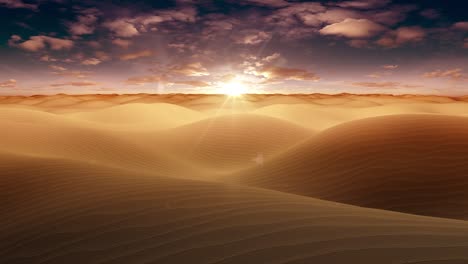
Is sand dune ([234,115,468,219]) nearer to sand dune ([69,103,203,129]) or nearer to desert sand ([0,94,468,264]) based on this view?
desert sand ([0,94,468,264])

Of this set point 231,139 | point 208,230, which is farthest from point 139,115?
point 208,230

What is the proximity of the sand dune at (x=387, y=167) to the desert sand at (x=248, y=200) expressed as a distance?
0.03 metres

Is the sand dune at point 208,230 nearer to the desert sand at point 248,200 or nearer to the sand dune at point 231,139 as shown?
the desert sand at point 248,200

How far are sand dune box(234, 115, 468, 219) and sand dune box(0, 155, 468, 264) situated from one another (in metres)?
3.07

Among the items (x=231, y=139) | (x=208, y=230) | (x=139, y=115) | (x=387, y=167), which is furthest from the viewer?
(x=139, y=115)

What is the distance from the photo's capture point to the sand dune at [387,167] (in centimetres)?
617

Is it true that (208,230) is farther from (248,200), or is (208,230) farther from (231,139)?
(231,139)

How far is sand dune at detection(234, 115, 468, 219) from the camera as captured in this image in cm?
617

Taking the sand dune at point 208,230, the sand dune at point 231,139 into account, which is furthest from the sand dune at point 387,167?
the sand dune at point 208,230

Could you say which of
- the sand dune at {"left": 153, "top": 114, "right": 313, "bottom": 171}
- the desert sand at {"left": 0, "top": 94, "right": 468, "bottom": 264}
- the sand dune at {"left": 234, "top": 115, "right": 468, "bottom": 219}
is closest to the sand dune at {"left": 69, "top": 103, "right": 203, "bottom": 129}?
the sand dune at {"left": 153, "top": 114, "right": 313, "bottom": 171}

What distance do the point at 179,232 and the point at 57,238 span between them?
1326mm

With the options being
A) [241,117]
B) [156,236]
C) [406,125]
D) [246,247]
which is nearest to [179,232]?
[156,236]

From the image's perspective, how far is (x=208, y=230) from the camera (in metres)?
2.87

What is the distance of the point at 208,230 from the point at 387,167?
18.7ft
